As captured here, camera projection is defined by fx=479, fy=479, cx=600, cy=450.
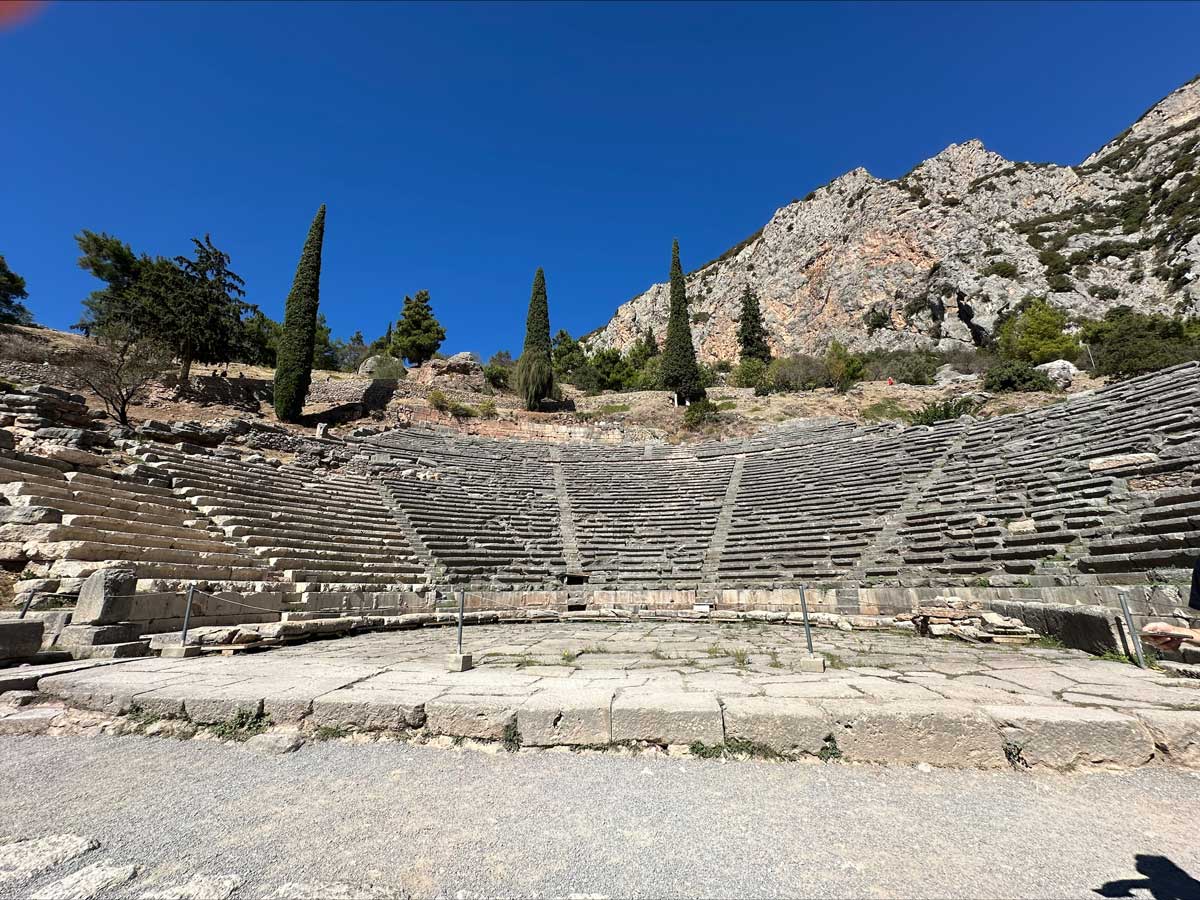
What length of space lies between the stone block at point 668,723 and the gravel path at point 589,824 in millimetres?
157

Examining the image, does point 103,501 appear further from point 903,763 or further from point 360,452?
point 903,763

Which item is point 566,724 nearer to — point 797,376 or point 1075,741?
Answer: point 1075,741

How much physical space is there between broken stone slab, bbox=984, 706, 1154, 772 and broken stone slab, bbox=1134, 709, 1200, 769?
3.2 inches

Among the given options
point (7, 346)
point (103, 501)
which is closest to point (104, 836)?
point (103, 501)

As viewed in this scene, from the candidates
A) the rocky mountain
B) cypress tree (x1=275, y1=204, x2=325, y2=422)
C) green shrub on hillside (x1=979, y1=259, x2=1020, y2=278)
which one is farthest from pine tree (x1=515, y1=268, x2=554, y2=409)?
green shrub on hillside (x1=979, y1=259, x2=1020, y2=278)

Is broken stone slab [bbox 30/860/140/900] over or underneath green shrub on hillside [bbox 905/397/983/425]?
underneath

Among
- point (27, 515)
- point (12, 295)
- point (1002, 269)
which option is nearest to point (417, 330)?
point (12, 295)

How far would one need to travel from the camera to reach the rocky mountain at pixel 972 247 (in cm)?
3672

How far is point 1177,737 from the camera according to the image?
2746 millimetres

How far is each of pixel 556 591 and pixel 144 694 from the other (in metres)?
8.96

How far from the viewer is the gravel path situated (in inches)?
70.6

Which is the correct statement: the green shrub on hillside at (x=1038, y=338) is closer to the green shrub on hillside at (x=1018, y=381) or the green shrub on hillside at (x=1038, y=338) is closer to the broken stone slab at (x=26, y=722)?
the green shrub on hillside at (x=1018, y=381)

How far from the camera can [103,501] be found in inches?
343

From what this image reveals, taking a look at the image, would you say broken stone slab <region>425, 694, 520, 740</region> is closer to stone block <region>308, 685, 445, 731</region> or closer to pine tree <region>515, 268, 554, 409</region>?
Result: stone block <region>308, 685, 445, 731</region>
